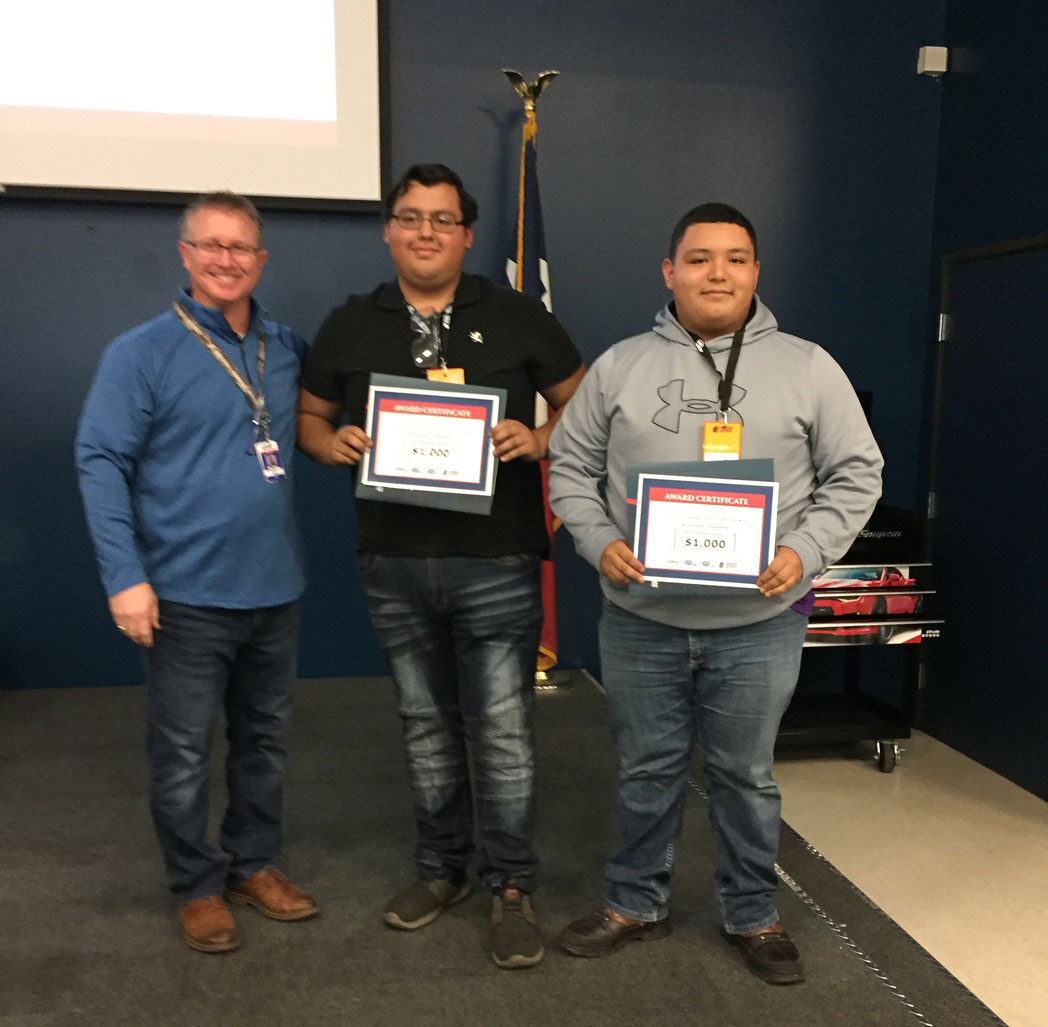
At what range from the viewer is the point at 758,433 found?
5.75ft

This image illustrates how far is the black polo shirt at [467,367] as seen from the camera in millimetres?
1891

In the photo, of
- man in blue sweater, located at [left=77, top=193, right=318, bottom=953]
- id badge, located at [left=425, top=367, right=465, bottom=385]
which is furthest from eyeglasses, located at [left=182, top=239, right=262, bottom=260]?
id badge, located at [left=425, top=367, right=465, bottom=385]

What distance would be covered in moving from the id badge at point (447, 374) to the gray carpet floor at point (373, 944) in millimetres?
1174

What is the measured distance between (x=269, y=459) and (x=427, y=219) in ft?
1.90

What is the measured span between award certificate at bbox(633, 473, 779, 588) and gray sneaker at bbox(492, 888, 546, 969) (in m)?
0.78

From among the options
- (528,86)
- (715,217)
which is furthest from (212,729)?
(528,86)

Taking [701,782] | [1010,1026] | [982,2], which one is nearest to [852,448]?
[1010,1026]

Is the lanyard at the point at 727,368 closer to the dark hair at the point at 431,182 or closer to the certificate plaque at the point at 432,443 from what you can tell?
the certificate plaque at the point at 432,443

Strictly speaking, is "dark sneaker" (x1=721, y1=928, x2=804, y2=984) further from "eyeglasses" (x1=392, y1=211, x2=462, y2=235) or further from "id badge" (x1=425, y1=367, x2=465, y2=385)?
"eyeglasses" (x1=392, y1=211, x2=462, y2=235)

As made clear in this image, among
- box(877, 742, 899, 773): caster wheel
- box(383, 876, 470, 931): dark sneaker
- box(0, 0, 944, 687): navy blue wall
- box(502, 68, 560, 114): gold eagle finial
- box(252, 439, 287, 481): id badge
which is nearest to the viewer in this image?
box(252, 439, 287, 481): id badge

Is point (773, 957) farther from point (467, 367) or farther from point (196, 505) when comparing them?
point (196, 505)

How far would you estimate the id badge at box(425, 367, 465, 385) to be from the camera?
1854 mm

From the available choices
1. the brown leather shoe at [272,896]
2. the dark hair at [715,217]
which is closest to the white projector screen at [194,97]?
the dark hair at [715,217]

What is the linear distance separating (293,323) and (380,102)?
897 millimetres
